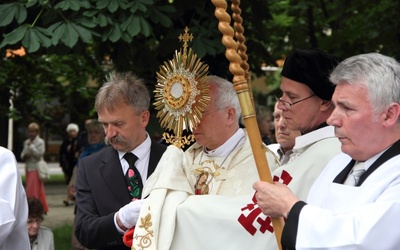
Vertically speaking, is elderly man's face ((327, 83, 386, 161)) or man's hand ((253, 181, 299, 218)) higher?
elderly man's face ((327, 83, 386, 161))

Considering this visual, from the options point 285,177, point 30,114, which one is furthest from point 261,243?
point 30,114

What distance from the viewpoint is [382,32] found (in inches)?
416

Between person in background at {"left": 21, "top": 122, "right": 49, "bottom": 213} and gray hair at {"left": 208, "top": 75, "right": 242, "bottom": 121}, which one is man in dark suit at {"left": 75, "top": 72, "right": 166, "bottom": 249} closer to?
gray hair at {"left": 208, "top": 75, "right": 242, "bottom": 121}

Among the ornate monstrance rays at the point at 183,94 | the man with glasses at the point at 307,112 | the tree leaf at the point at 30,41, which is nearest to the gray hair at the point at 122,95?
the ornate monstrance rays at the point at 183,94

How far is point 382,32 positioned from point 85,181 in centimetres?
615

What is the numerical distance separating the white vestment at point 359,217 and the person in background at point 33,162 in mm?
12668

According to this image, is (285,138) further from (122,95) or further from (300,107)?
(122,95)

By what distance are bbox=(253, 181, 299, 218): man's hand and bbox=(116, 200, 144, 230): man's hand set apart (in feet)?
3.46

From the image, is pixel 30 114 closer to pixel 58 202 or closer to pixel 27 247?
pixel 58 202

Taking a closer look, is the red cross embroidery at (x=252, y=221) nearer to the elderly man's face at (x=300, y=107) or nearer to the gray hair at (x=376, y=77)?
the elderly man's face at (x=300, y=107)

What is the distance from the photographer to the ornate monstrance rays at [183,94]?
4516 mm

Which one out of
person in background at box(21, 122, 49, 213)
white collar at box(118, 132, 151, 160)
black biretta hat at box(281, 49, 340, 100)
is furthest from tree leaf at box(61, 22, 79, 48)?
person in background at box(21, 122, 49, 213)

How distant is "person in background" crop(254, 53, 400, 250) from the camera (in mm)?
3373

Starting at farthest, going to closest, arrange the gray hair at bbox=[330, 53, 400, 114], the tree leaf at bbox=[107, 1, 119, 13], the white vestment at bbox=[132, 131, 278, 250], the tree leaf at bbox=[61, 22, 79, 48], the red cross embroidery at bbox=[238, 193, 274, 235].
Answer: the tree leaf at bbox=[107, 1, 119, 13] → the tree leaf at bbox=[61, 22, 79, 48] → the white vestment at bbox=[132, 131, 278, 250] → the red cross embroidery at bbox=[238, 193, 274, 235] → the gray hair at bbox=[330, 53, 400, 114]
